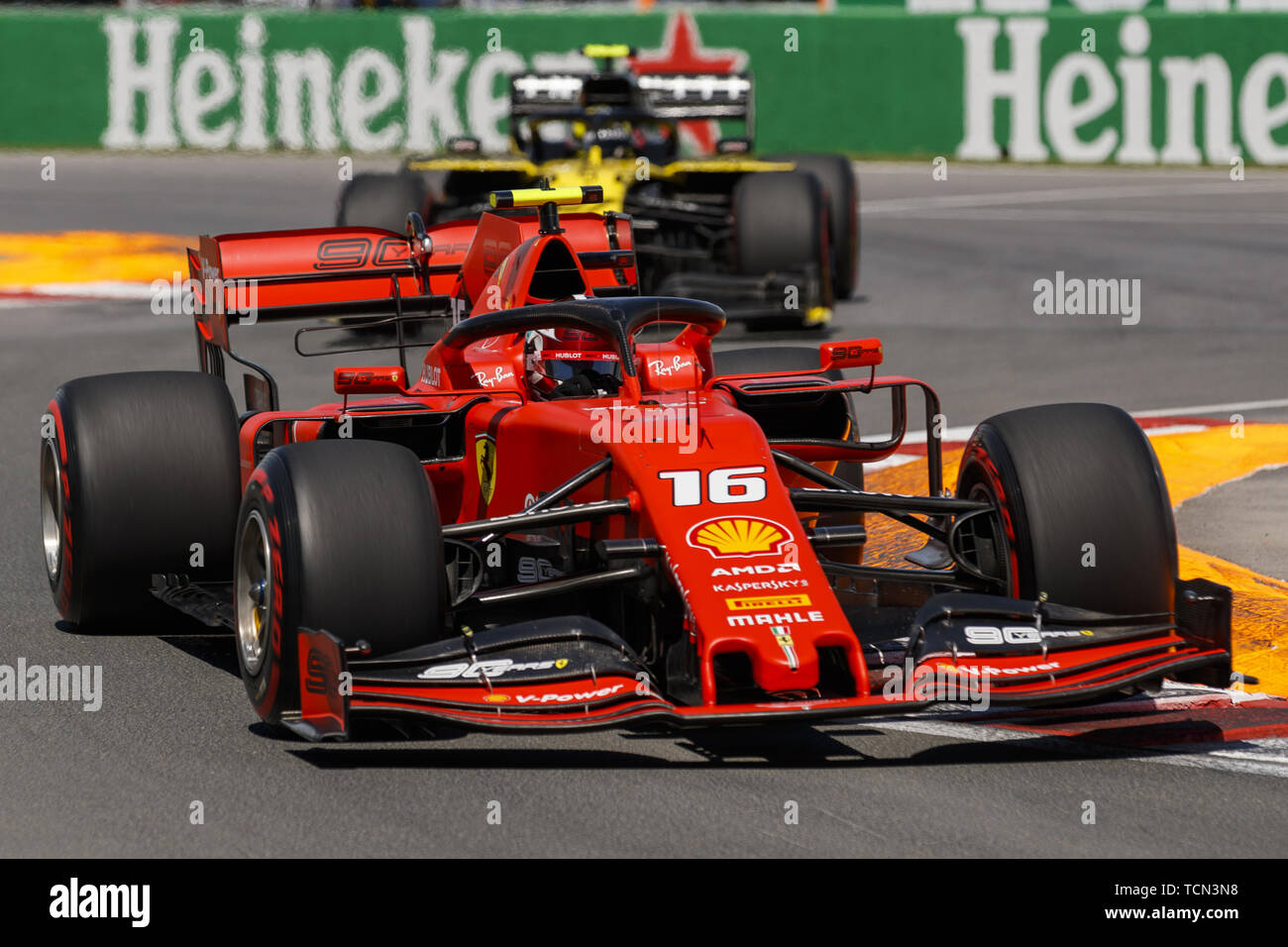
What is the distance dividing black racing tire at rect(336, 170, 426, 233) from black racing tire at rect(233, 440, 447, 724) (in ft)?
32.9

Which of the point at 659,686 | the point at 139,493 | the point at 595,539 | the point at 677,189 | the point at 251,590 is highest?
the point at 677,189

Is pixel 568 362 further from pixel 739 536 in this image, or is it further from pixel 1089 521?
pixel 1089 521

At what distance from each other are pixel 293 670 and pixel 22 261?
15.6m

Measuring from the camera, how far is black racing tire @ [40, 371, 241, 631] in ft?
24.5

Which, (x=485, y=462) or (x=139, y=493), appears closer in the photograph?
(x=485, y=462)

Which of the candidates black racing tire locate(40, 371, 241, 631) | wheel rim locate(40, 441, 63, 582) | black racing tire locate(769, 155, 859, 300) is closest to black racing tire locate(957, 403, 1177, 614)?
black racing tire locate(40, 371, 241, 631)

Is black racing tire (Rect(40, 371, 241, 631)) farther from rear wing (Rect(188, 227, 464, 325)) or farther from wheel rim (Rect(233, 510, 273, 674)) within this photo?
rear wing (Rect(188, 227, 464, 325))

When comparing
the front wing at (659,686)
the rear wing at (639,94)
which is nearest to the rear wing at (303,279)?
the front wing at (659,686)

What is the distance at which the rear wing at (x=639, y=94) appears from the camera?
61.0 feet

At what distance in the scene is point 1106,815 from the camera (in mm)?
5629

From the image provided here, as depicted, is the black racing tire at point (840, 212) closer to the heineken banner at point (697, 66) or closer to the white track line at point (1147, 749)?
the white track line at point (1147, 749)

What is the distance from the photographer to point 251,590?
664cm

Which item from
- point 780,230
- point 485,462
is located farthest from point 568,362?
point 780,230

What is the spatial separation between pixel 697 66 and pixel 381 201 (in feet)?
47.2
